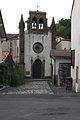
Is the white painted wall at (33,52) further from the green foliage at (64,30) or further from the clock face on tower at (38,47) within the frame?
the green foliage at (64,30)

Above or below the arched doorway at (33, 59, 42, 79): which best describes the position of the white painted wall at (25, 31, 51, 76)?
above

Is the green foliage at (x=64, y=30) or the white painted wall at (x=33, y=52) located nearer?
the white painted wall at (x=33, y=52)

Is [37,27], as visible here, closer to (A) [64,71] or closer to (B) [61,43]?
(B) [61,43]

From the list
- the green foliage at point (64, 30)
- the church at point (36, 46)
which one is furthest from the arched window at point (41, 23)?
the green foliage at point (64, 30)

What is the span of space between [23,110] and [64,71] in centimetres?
2429

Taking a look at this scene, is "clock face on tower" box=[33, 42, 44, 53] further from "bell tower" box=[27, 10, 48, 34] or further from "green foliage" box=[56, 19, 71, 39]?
"green foliage" box=[56, 19, 71, 39]

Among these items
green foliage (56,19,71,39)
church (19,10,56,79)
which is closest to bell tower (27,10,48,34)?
church (19,10,56,79)

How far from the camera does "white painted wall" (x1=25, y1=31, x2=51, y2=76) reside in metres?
59.2

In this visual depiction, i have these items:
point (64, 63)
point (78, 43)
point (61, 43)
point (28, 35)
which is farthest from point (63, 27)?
point (78, 43)

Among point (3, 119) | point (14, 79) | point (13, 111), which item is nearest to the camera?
point (3, 119)

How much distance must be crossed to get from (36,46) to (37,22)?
14.3ft

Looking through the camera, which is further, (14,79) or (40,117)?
(14,79)

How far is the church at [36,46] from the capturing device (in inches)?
2324

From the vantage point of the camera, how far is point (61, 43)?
64.8 meters
